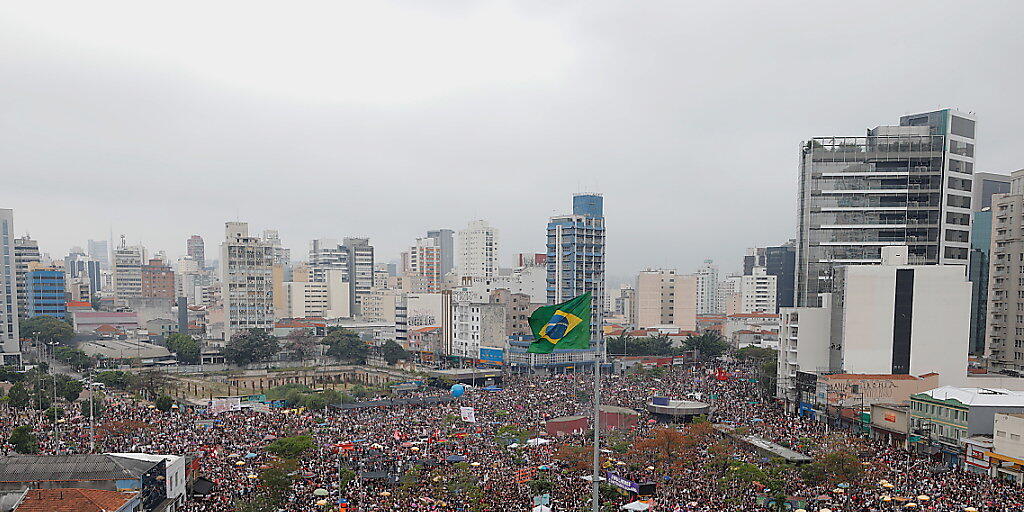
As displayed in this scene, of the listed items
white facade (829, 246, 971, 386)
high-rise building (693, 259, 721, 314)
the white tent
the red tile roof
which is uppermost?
white facade (829, 246, 971, 386)

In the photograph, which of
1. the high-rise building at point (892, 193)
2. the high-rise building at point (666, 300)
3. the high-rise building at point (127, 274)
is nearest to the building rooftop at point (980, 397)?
the high-rise building at point (892, 193)

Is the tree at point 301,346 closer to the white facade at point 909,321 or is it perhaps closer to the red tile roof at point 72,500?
the white facade at point 909,321

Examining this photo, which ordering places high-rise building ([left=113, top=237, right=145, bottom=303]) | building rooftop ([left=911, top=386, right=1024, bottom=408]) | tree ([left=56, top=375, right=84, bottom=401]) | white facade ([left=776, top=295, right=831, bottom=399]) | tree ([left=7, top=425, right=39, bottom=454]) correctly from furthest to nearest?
high-rise building ([left=113, top=237, right=145, bottom=303]), white facade ([left=776, top=295, right=831, bottom=399]), tree ([left=56, top=375, right=84, bottom=401]), building rooftop ([left=911, top=386, right=1024, bottom=408]), tree ([left=7, top=425, right=39, bottom=454])

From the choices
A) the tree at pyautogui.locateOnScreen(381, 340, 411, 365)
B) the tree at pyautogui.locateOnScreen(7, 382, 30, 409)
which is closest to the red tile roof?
the tree at pyautogui.locateOnScreen(7, 382, 30, 409)

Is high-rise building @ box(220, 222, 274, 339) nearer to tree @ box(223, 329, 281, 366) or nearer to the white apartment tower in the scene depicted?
tree @ box(223, 329, 281, 366)

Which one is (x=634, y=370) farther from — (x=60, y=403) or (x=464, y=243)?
(x=464, y=243)

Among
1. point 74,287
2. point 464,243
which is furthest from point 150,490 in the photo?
point 74,287
